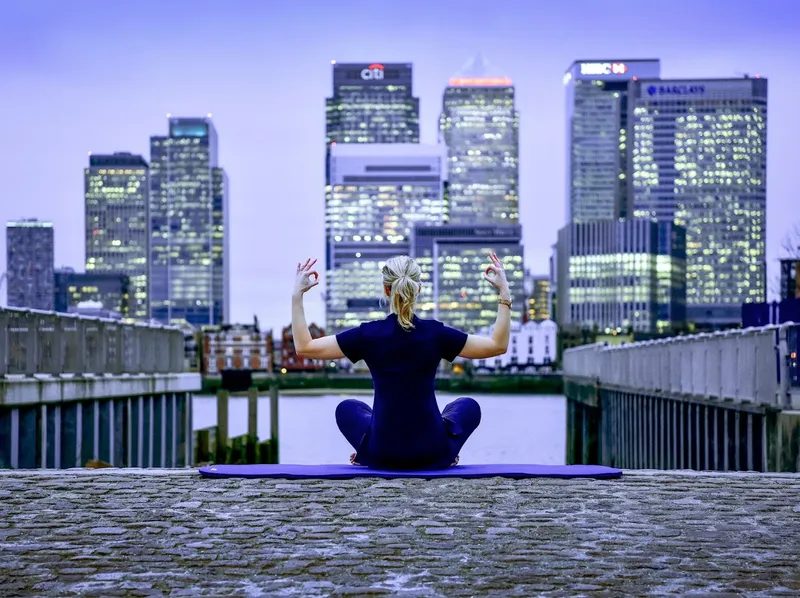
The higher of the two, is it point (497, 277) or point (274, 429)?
point (497, 277)

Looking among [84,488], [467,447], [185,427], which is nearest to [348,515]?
[84,488]

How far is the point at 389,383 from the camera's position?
30.3 ft

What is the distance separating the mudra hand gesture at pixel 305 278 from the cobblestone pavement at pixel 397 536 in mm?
1394

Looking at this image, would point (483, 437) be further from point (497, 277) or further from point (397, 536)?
point (397, 536)

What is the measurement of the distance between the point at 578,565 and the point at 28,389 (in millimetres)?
12085

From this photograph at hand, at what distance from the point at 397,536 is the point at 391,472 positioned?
2228 millimetres

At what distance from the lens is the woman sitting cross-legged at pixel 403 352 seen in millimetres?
9078

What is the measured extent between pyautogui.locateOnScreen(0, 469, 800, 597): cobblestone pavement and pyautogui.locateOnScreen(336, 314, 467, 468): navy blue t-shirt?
44 cm

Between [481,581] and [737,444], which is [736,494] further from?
[737,444]

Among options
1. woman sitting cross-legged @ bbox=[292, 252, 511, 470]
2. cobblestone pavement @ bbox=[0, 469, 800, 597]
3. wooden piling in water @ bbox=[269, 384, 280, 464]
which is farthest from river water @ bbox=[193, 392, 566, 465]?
cobblestone pavement @ bbox=[0, 469, 800, 597]

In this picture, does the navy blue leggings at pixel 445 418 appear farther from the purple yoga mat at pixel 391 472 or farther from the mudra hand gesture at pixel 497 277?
the mudra hand gesture at pixel 497 277

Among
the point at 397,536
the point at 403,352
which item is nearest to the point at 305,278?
the point at 403,352

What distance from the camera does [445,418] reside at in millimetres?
9820

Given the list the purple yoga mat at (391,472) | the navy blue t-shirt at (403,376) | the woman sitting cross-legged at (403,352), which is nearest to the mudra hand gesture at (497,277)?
the woman sitting cross-legged at (403,352)
